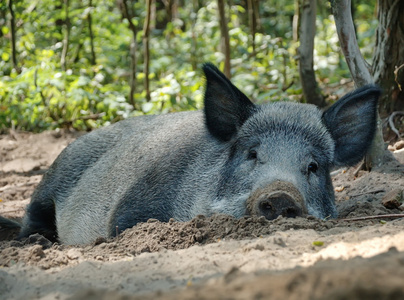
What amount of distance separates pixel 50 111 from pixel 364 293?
31.7 feet

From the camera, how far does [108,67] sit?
12914 mm

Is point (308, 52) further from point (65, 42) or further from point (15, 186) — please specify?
point (65, 42)

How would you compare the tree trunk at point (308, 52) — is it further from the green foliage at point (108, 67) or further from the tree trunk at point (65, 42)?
the tree trunk at point (65, 42)

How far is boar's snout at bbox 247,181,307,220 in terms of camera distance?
3.97 metres

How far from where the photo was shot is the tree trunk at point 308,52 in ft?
25.6

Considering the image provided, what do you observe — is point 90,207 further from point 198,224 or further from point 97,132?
→ point 198,224

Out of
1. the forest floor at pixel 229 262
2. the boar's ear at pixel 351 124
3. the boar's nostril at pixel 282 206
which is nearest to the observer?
the forest floor at pixel 229 262

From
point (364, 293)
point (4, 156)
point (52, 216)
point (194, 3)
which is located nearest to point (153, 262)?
point (364, 293)

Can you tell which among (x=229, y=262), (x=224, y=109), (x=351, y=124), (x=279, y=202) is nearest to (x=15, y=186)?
(x=224, y=109)

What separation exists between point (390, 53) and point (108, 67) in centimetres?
757

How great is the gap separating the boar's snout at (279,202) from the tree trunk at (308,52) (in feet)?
13.9

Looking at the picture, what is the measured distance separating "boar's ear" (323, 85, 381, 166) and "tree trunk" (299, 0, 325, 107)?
296cm

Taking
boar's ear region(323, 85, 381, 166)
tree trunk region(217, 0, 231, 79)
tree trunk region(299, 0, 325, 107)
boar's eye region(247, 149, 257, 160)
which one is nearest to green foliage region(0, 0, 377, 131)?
tree trunk region(299, 0, 325, 107)

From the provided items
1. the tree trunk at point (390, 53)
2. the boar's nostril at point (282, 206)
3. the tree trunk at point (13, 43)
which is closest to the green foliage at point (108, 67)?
the tree trunk at point (13, 43)
